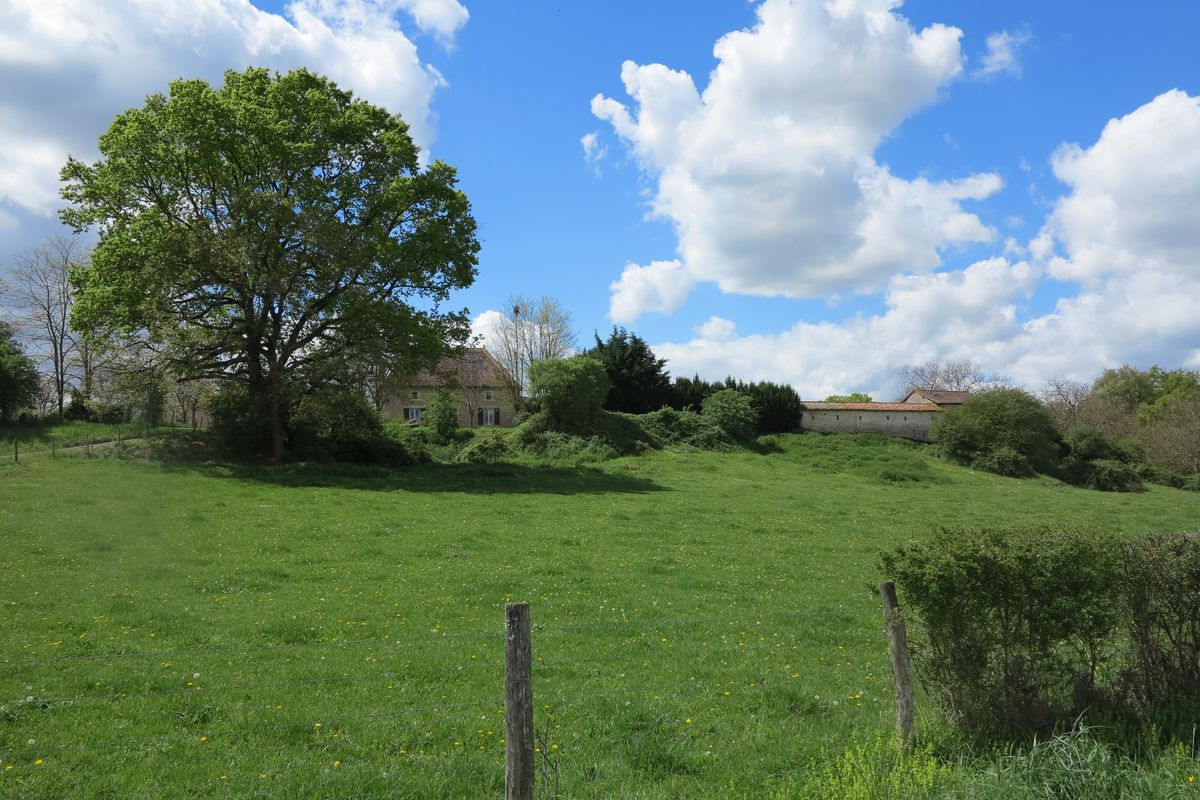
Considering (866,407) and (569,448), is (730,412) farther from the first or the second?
(866,407)

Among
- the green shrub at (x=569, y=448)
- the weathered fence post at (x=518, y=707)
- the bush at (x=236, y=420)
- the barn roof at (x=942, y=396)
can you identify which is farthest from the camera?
the barn roof at (x=942, y=396)

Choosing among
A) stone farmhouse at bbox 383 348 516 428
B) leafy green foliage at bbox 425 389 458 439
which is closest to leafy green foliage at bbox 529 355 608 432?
leafy green foliage at bbox 425 389 458 439

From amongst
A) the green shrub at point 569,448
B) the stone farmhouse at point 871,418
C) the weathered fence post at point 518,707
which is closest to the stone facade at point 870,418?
the stone farmhouse at point 871,418

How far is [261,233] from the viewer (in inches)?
1248

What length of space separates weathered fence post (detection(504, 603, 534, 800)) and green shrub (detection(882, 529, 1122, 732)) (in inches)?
141

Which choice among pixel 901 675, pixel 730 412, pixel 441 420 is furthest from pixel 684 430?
pixel 901 675

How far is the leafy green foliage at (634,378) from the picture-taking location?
5916 cm

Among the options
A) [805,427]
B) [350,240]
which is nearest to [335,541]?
[350,240]

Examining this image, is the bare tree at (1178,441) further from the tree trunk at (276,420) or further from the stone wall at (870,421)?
the tree trunk at (276,420)

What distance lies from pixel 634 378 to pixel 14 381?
40.9 m

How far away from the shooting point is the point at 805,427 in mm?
64312

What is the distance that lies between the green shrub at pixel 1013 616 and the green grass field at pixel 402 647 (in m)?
0.98

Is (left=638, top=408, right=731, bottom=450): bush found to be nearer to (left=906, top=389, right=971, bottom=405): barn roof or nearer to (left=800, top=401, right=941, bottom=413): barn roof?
(left=800, top=401, right=941, bottom=413): barn roof

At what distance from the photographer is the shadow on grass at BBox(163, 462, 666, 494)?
30.5 meters
